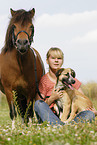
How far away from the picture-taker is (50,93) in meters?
5.92

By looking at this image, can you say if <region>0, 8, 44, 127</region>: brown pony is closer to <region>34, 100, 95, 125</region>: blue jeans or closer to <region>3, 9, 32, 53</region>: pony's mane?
<region>3, 9, 32, 53</region>: pony's mane

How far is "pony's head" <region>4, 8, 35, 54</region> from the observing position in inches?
200

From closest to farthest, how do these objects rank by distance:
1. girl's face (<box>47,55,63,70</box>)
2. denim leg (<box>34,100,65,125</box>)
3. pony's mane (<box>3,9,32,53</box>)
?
1. denim leg (<box>34,100,65,125</box>)
2. pony's mane (<box>3,9,32,53</box>)
3. girl's face (<box>47,55,63,70</box>)

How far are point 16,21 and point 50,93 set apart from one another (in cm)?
205


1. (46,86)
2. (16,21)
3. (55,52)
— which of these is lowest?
(46,86)

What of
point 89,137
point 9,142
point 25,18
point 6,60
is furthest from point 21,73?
point 89,137

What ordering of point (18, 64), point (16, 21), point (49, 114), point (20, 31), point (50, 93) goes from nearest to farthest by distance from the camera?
point (20, 31) < point (49, 114) < point (16, 21) < point (18, 64) < point (50, 93)

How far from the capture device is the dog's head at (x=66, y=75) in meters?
5.60

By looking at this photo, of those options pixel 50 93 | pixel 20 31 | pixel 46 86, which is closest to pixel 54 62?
pixel 46 86

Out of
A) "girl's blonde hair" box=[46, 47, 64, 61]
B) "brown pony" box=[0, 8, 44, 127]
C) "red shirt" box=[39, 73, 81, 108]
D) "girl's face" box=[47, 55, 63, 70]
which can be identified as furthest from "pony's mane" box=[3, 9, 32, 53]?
"red shirt" box=[39, 73, 81, 108]

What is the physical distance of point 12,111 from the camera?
6.05 m

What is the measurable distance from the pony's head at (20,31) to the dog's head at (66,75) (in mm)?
1067

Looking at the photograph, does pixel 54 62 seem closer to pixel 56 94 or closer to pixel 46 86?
pixel 46 86

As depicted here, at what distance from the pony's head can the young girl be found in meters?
0.76
